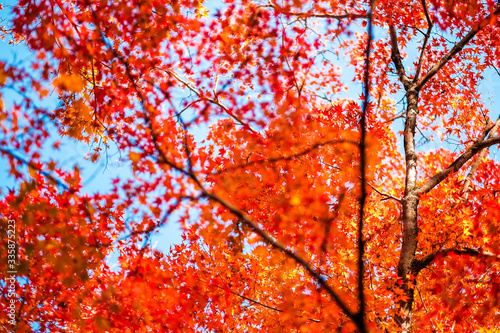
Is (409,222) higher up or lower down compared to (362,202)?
higher up

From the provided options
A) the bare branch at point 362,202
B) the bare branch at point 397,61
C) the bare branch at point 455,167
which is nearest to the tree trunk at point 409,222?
the bare branch at point 455,167

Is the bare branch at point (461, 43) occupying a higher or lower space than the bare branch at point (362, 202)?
higher

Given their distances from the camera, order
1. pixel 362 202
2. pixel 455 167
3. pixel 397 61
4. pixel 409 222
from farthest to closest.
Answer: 1. pixel 397 61
2. pixel 455 167
3. pixel 409 222
4. pixel 362 202

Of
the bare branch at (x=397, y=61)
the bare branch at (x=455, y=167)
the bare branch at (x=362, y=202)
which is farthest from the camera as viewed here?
the bare branch at (x=397, y=61)

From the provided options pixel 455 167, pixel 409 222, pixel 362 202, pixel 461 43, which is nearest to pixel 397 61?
pixel 461 43

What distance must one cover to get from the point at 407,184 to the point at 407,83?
2791 millimetres

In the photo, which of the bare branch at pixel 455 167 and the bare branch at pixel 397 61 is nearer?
the bare branch at pixel 455 167

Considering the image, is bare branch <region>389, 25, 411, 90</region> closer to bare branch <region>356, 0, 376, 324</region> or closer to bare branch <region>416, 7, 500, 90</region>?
bare branch <region>416, 7, 500, 90</region>

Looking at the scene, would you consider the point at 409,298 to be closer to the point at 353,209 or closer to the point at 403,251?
the point at 403,251

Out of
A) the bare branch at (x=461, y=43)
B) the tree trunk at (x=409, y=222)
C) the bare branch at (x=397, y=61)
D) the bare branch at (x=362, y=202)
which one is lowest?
the bare branch at (x=362, y=202)

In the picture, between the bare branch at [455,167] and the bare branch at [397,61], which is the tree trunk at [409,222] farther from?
the bare branch at [397,61]

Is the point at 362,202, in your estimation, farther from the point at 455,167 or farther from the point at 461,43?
the point at 461,43

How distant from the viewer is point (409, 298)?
17.8 ft

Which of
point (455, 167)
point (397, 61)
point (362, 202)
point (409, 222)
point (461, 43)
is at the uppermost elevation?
A: point (397, 61)
